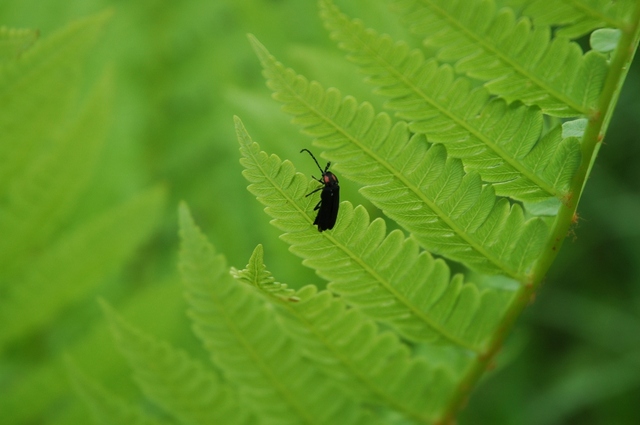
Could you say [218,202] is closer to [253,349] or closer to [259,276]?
[253,349]

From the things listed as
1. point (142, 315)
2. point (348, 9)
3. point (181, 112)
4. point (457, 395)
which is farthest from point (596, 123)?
point (181, 112)

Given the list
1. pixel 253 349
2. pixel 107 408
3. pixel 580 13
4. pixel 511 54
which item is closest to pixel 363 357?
pixel 253 349

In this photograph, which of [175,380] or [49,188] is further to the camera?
[49,188]

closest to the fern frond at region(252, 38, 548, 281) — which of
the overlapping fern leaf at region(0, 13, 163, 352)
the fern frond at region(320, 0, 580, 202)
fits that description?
the fern frond at region(320, 0, 580, 202)

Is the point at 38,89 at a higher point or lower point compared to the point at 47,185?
higher

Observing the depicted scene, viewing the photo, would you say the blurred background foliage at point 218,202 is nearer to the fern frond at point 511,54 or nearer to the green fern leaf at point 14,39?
the green fern leaf at point 14,39

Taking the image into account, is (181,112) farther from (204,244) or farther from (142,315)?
(204,244)

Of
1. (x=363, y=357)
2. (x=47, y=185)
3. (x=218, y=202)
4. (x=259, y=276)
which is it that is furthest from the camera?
(x=218, y=202)

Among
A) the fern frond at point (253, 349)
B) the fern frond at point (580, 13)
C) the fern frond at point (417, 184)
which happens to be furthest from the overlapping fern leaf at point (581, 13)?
the fern frond at point (253, 349)
